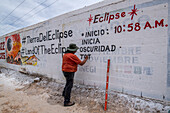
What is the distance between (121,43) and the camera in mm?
3029

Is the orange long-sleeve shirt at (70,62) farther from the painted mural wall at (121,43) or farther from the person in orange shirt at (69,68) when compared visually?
the painted mural wall at (121,43)

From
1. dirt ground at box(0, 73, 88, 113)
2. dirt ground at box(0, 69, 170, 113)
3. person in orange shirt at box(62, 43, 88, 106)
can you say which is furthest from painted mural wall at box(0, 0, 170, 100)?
dirt ground at box(0, 73, 88, 113)

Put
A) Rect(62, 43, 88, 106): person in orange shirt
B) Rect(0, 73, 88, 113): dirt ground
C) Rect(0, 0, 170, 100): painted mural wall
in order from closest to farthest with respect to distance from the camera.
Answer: Rect(0, 0, 170, 100): painted mural wall → Rect(0, 73, 88, 113): dirt ground → Rect(62, 43, 88, 106): person in orange shirt

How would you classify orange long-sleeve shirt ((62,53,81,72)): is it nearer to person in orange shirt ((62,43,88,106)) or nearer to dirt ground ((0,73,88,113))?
person in orange shirt ((62,43,88,106))

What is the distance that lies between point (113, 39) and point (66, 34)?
6.85 ft

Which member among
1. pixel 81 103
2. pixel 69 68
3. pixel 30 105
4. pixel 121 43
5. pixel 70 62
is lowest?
pixel 30 105

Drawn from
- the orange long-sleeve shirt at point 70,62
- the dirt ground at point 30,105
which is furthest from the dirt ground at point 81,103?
the orange long-sleeve shirt at point 70,62

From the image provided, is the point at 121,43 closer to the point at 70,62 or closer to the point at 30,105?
the point at 70,62

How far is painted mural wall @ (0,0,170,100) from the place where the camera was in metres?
2.52

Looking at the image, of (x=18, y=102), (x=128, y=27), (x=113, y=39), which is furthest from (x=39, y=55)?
(x=128, y=27)

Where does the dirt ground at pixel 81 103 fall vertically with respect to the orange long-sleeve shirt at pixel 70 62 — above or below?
below

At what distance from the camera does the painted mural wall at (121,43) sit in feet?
8.26

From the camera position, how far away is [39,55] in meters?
5.69

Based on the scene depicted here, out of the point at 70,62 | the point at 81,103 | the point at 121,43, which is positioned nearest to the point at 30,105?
the point at 81,103
